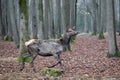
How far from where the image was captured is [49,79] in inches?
338

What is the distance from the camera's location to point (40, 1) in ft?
66.0

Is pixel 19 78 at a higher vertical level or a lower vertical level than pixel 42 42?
lower

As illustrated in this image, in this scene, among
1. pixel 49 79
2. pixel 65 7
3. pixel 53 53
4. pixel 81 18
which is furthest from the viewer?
pixel 81 18

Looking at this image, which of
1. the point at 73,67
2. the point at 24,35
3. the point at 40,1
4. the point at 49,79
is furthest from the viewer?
the point at 40,1

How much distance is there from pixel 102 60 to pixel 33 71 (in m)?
4.35

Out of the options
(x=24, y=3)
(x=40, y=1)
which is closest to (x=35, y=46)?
(x=24, y=3)

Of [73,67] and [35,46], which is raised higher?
[35,46]

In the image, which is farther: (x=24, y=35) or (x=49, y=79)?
(x=24, y=35)

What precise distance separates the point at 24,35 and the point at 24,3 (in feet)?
5.48

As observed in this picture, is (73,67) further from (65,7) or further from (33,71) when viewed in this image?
(65,7)

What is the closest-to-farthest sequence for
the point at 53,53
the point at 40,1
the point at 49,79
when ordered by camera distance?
the point at 49,79
the point at 53,53
the point at 40,1

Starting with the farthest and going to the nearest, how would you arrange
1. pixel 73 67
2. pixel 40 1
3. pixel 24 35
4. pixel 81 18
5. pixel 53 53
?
pixel 81 18 < pixel 40 1 < pixel 24 35 < pixel 73 67 < pixel 53 53

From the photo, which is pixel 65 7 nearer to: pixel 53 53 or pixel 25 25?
pixel 25 25

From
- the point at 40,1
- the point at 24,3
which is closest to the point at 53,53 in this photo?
the point at 24,3
